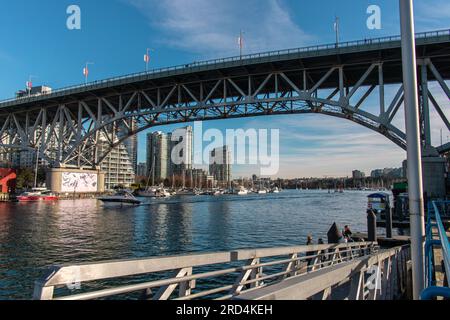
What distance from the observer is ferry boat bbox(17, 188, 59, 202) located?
240 ft

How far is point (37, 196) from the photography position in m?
73.8

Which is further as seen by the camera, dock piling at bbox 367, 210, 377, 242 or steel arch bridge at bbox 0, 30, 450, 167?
steel arch bridge at bbox 0, 30, 450, 167

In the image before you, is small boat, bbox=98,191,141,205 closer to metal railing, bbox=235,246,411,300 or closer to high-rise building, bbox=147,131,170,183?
metal railing, bbox=235,246,411,300

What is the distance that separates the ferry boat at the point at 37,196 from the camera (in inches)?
2876

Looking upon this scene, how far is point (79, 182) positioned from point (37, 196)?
9002 millimetres

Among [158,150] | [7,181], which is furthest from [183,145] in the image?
[7,181]

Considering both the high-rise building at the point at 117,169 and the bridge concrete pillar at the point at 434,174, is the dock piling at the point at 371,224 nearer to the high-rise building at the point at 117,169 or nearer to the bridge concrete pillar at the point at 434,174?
the bridge concrete pillar at the point at 434,174

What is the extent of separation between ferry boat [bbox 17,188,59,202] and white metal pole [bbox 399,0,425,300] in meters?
79.1

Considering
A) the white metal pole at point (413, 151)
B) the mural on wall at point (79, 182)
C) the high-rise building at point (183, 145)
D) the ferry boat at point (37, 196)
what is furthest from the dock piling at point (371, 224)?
the high-rise building at point (183, 145)

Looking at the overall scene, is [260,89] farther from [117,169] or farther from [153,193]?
[117,169]

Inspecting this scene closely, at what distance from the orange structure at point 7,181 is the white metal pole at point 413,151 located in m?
92.7

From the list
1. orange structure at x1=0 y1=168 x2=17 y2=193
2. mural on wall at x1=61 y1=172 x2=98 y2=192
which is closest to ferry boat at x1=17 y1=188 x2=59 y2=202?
mural on wall at x1=61 y1=172 x2=98 y2=192

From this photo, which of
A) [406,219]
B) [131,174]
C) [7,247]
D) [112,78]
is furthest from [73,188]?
[131,174]
